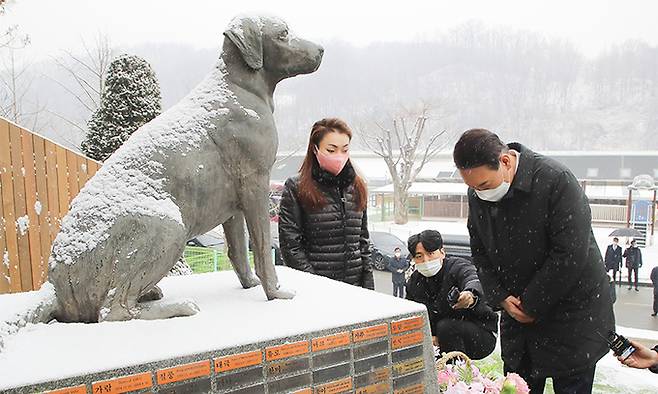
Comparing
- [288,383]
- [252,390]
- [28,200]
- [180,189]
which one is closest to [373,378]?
[288,383]

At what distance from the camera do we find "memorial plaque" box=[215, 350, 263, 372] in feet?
5.08

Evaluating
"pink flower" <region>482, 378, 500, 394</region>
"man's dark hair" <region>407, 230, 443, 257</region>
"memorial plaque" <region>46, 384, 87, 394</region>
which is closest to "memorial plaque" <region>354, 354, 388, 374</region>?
"pink flower" <region>482, 378, 500, 394</region>

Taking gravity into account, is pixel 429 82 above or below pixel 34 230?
above

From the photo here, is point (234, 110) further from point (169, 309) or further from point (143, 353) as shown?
point (143, 353)

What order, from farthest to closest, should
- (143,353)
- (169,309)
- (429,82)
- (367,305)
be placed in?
(429,82), (367,305), (169,309), (143,353)

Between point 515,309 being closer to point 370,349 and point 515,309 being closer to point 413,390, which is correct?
point 413,390

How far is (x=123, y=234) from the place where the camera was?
1.73 meters

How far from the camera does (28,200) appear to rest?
A: 4.82 metres

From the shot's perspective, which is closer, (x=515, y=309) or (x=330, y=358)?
(x=330, y=358)

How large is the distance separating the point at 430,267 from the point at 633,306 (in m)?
8.40

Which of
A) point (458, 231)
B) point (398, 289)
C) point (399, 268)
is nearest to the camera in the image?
point (398, 289)

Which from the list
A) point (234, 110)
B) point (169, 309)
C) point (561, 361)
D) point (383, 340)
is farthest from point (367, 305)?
point (561, 361)

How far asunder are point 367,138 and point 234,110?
21839 mm

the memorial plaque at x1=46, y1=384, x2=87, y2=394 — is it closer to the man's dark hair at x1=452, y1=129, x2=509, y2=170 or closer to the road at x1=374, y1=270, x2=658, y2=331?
the man's dark hair at x1=452, y1=129, x2=509, y2=170
